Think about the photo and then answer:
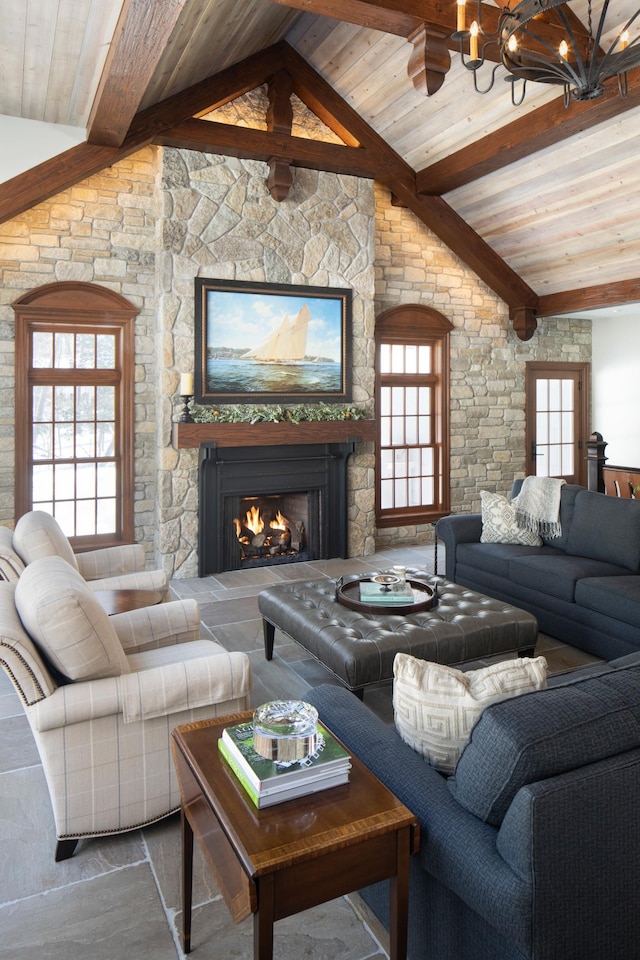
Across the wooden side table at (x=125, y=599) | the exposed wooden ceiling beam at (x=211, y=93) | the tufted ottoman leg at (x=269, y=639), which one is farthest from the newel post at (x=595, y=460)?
the exposed wooden ceiling beam at (x=211, y=93)

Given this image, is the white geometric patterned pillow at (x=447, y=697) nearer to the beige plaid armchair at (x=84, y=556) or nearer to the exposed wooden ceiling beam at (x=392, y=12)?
the beige plaid armchair at (x=84, y=556)

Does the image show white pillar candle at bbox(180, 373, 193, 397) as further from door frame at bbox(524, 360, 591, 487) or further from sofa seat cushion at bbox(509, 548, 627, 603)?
door frame at bbox(524, 360, 591, 487)

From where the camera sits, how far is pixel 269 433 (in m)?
6.52

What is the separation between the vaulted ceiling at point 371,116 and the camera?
4.14 m

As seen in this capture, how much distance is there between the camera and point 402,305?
773 centimetres

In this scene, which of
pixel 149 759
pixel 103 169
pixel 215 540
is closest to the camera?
pixel 149 759

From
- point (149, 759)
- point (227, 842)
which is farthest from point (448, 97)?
point (227, 842)

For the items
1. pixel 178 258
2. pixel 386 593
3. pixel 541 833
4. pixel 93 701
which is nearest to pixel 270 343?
pixel 178 258

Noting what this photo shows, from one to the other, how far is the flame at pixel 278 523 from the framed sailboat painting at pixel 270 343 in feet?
3.95

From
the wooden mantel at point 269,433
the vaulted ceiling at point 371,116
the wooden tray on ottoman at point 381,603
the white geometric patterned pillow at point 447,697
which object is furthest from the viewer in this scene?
the wooden mantel at point 269,433

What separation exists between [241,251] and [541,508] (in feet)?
11.6

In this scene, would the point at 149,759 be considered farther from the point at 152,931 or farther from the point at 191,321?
the point at 191,321

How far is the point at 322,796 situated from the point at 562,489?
14.0 feet

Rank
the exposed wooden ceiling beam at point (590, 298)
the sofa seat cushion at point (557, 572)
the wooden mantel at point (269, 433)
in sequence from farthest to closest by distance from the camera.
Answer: the exposed wooden ceiling beam at point (590, 298), the wooden mantel at point (269, 433), the sofa seat cushion at point (557, 572)
